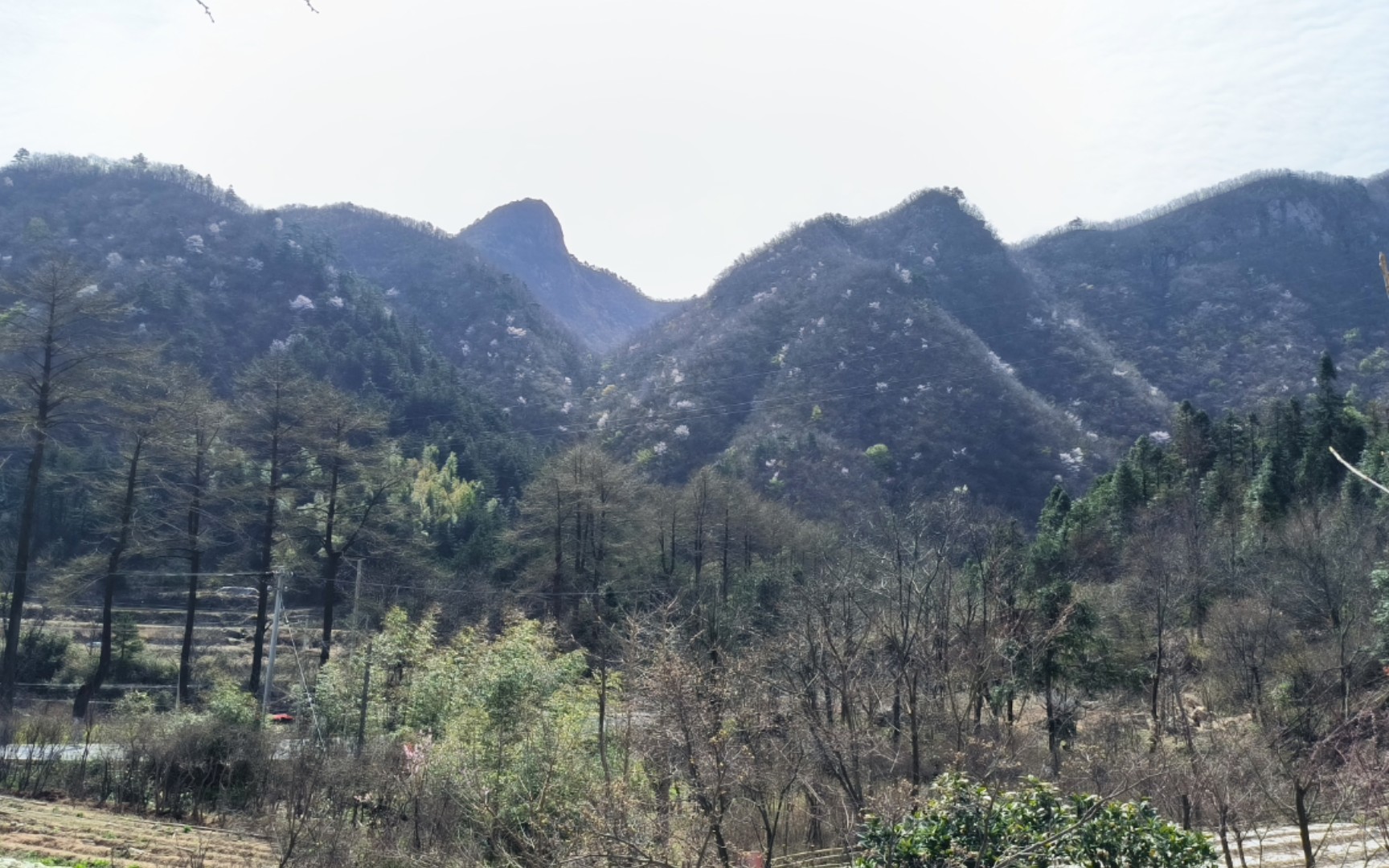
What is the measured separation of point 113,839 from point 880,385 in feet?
179

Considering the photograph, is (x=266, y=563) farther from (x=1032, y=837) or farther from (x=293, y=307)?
(x=293, y=307)

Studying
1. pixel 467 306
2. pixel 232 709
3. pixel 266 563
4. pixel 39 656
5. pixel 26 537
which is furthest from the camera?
pixel 467 306

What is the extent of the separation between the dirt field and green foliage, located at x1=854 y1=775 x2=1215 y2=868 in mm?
8781

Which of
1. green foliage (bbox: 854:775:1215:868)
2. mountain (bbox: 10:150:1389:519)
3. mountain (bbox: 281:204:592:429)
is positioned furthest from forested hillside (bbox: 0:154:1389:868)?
mountain (bbox: 281:204:592:429)

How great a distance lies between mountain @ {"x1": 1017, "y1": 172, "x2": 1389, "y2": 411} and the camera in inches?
2635

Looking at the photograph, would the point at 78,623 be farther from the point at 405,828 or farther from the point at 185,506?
the point at 405,828

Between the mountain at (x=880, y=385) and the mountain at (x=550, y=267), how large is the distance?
49809mm

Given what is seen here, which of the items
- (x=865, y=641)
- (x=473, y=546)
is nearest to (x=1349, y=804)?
(x=865, y=641)

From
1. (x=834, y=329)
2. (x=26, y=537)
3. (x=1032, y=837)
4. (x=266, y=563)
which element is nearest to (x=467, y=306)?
(x=834, y=329)

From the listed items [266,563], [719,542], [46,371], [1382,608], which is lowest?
[1382,608]

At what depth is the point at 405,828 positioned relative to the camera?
12.8m

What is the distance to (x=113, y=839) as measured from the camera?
46.2 ft

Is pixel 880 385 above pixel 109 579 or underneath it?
above

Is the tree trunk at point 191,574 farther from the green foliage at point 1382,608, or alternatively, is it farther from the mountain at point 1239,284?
the mountain at point 1239,284
